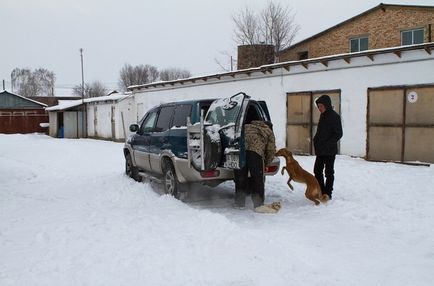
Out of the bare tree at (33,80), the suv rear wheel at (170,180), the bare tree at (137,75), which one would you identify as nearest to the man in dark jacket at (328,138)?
the suv rear wheel at (170,180)

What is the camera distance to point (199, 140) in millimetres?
7039

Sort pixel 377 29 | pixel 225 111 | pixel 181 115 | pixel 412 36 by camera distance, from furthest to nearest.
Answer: pixel 377 29 < pixel 412 36 < pixel 181 115 < pixel 225 111

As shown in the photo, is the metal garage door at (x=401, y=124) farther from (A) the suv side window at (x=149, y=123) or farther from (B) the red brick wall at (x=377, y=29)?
(B) the red brick wall at (x=377, y=29)

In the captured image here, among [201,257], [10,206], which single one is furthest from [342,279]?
[10,206]

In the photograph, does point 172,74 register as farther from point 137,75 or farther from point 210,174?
point 210,174

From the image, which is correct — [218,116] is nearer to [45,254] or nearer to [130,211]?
[130,211]

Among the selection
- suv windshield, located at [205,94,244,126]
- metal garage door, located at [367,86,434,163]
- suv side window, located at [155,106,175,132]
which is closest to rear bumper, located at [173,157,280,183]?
suv windshield, located at [205,94,244,126]

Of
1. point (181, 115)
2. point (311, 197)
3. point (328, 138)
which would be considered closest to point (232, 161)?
point (311, 197)

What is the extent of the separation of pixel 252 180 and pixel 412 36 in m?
17.4

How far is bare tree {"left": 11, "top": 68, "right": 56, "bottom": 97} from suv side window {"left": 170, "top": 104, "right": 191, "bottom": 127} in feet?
317

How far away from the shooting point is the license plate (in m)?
6.88

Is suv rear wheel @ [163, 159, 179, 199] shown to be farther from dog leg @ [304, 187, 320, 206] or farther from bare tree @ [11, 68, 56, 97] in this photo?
bare tree @ [11, 68, 56, 97]

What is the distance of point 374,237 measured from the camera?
5.54 metres

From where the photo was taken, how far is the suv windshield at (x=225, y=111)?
7.09m
